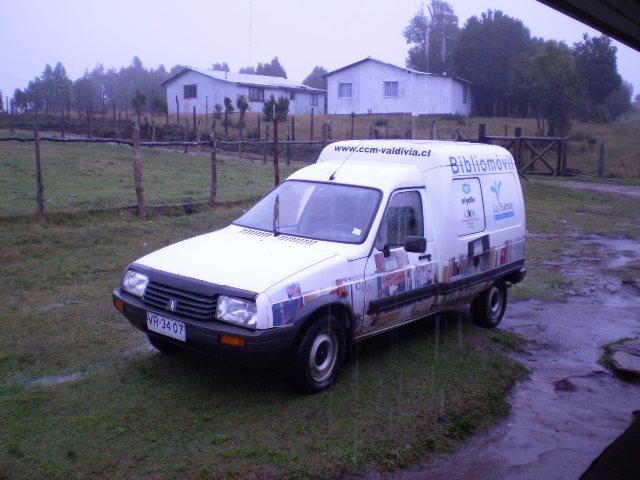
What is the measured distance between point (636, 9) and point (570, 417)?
10.8 feet

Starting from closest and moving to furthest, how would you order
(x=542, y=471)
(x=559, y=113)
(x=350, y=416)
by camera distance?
(x=542, y=471) < (x=350, y=416) < (x=559, y=113)

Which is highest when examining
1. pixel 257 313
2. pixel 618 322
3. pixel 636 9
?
pixel 636 9

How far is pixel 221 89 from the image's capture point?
161 ft

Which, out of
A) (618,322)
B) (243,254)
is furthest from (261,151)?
(243,254)

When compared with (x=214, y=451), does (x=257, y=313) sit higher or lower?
higher

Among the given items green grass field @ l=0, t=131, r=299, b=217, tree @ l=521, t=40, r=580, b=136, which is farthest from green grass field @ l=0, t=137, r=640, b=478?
tree @ l=521, t=40, r=580, b=136

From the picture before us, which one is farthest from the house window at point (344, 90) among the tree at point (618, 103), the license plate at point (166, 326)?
the license plate at point (166, 326)

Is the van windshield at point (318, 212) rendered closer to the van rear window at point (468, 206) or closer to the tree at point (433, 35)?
the van rear window at point (468, 206)

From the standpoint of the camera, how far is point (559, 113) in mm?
43062

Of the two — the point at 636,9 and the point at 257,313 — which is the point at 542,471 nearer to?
the point at 257,313

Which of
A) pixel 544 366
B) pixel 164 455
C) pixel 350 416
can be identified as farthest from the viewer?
pixel 544 366

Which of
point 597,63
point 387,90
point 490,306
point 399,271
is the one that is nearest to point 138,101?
point 490,306

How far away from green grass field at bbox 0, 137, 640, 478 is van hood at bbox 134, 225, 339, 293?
37.1 inches

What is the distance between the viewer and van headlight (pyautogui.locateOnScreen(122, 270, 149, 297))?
5.41m
